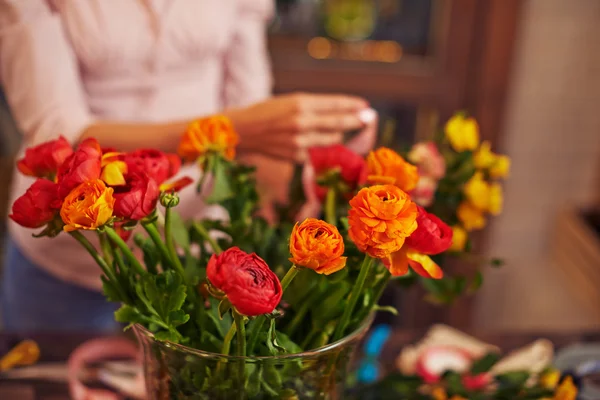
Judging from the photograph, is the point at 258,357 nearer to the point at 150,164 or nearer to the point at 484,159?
the point at 150,164

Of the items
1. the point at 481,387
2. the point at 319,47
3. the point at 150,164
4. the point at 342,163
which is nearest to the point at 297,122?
the point at 342,163

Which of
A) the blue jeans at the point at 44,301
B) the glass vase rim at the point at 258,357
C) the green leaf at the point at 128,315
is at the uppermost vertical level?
the green leaf at the point at 128,315

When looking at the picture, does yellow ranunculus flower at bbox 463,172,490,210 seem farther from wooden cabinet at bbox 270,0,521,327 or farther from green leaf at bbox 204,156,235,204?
wooden cabinet at bbox 270,0,521,327

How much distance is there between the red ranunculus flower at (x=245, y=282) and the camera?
366 millimetres

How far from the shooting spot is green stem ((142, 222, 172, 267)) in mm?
461

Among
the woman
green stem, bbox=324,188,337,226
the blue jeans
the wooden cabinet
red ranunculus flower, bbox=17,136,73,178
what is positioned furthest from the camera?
the wooden cabinet

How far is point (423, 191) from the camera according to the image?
24.3 inches

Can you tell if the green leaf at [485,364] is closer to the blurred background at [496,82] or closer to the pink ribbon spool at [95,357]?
the pink ribbon spool at [95,357]

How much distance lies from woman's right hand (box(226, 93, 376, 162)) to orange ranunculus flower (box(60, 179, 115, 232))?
29 cm

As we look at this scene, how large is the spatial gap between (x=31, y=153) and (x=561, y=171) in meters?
1.61

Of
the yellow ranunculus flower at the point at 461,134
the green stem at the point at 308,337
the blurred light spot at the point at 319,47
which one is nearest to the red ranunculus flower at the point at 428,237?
the green stem at the point at 308,337

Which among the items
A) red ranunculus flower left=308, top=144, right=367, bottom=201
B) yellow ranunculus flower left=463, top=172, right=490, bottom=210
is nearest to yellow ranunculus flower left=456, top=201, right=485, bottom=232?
yellow ranunculus flower left=463, top=172, right=490, bottom=210

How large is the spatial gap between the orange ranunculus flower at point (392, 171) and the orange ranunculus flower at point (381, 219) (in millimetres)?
72

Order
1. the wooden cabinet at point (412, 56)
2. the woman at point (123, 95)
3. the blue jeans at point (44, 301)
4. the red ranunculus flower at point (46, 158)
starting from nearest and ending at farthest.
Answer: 1. the red ranunculus flower at point (46, 158)
2. the woman at point (123, 95)
3. the blue jeans at point (44, 301)
4. the wooden cabinet at point (412, 56)
